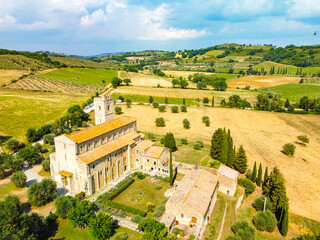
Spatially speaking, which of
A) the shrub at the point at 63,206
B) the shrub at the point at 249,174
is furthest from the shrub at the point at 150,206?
the shrub at the point at 249,174

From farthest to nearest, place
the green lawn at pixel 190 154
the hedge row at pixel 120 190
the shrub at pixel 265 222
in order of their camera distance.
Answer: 1. the green lawn at pixel 190 154
2. the hedge row at pixel 120 190
3. the shrub at pixel 265 222

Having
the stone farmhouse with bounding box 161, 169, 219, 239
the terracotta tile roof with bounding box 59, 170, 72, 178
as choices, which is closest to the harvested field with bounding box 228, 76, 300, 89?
the stone farmhouse with bounding box 161, 169, 219, 239

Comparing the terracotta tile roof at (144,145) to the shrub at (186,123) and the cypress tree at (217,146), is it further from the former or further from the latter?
the shrub at (186,123)

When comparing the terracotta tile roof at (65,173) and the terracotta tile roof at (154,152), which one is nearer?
the terracotta tile roof at (65,173)

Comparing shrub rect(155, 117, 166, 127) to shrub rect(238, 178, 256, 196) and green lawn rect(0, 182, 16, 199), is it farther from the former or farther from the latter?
green lawn rect(0, 182, 16, 199)

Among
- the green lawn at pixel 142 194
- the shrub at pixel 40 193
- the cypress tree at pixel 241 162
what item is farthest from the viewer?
the cypress tree at pixel 241 162
